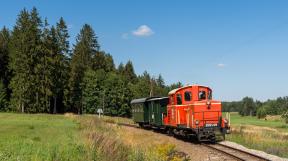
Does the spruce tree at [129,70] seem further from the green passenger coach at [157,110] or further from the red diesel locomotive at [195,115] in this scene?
the red diesel locomotive at [195,115]

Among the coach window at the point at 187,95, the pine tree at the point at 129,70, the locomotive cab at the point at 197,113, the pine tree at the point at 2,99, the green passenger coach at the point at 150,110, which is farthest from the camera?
the pine tree at the point at 129,70

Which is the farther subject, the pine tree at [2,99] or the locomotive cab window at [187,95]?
the pine tree at [2,99]

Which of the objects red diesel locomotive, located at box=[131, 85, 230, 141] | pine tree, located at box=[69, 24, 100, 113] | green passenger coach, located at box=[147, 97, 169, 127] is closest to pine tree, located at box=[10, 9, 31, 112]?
pine tree, located at box=[69, 24, 100, 113]

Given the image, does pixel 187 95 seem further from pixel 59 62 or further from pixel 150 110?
pixel 59 62

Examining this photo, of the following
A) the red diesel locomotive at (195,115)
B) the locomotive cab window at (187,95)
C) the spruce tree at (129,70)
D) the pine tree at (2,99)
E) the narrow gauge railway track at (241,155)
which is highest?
the spruce tree at (129,70)

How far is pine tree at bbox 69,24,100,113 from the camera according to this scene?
9956 cm

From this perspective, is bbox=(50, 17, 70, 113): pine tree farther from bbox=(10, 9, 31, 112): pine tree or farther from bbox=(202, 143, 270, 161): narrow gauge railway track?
bbox=(202, 143, 270, 161): narrow gauge railway track

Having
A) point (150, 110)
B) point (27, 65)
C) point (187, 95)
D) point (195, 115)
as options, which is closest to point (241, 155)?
point (195, 115)

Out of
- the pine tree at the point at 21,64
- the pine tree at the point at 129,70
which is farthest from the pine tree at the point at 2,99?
the pine tree at the point at 129,70

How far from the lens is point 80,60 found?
108 metres

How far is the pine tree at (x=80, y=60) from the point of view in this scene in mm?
99562

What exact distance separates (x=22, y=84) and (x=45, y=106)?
20.4 feet

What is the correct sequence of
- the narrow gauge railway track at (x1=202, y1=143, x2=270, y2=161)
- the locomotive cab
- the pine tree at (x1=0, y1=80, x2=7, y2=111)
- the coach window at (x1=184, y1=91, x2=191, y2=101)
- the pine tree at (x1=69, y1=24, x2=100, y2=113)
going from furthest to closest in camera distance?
the pine tree at (x1=69, y1=24, x2=100, y2=113) < the pine tree at (x1=0, y1=80, x2=7, y2=111) < the coach window at (x1=184, y1=91, x2=191, y2=101) < the locomotive cab < the narrow gauge railway track at (x1=202, y1=143, x2=270, y2=161)

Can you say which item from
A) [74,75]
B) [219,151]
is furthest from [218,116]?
[74,75]
